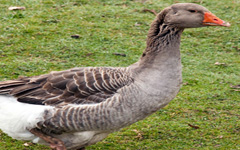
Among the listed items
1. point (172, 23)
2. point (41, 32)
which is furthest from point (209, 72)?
point (41, 32)

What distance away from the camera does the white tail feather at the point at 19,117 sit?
4.65m

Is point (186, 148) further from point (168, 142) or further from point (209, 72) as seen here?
point (209, 72)

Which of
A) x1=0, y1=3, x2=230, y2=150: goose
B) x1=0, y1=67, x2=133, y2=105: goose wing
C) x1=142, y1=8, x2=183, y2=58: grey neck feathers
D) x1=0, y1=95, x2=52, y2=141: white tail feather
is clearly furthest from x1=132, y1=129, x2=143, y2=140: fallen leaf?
x1=0, y1=95, x2=52, y2=141: white tail feather

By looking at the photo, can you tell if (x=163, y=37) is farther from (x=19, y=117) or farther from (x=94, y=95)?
(x=19, y=117)

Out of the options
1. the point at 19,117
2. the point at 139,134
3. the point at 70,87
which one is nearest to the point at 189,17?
the point at 70,87

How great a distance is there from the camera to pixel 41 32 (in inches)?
331

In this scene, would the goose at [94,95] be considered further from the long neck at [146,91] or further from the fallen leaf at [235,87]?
the fallen leaf at [235,87]

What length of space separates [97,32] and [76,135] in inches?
163

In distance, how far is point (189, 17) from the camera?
16.5 feet

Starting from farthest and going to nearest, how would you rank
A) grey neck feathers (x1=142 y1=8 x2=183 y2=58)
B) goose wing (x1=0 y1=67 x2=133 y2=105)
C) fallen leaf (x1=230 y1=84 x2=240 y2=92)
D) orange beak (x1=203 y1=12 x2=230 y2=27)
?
fallen leaf (x1=230 y1=84 x2=240 y2=92) < grey neck feathers (x1=142 y1=8 x2=183 y2=58) < orange beak (x1=203 y1=12 x2=230 y2=27) < goose wing (x1=0 y1=67 x2=133 y2=105)

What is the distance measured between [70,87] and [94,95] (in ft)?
0.99

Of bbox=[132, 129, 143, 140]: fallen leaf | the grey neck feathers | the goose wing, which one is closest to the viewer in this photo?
the goose wing

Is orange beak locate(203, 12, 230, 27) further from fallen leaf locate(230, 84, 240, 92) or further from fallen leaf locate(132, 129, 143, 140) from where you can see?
fallen leaf locate(230, 84, 240, 92)

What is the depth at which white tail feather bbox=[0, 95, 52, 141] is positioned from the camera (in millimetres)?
4652
